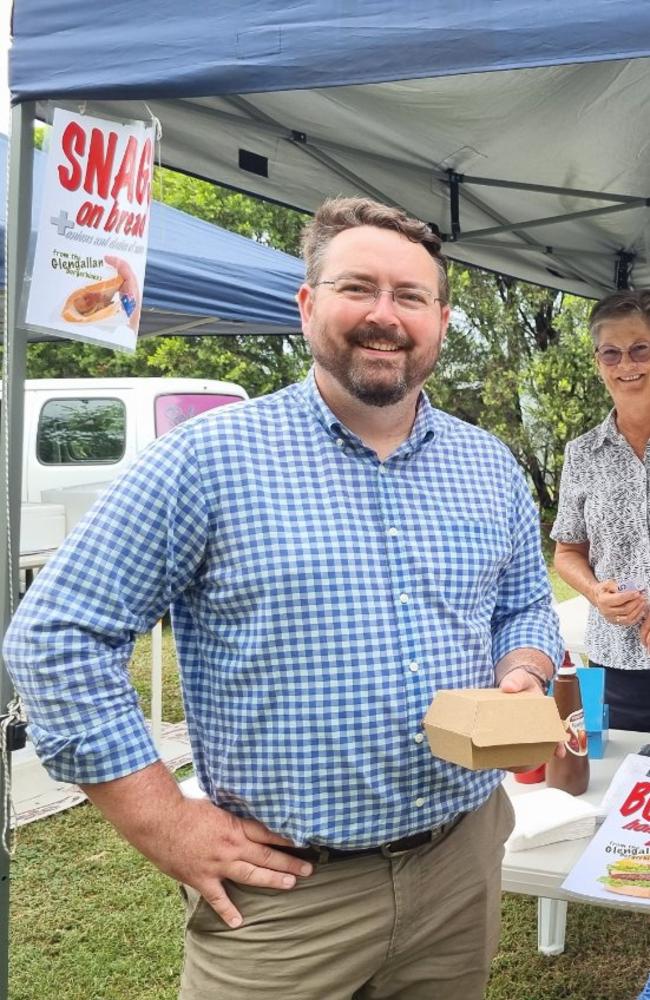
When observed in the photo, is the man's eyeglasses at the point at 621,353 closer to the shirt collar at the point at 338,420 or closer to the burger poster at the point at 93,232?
the shirt collar at the point at 338,420

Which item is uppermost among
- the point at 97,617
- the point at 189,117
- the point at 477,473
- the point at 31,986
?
the point at 189,117

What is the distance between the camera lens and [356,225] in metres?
1.42

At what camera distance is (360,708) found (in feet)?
4.33

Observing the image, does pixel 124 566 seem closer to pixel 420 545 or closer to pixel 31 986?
pixel 420 545

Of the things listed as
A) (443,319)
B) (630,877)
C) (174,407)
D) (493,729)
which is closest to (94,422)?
(174,407)

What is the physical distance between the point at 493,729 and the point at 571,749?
95 cm

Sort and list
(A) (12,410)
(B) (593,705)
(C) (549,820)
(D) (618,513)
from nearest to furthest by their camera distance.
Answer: (C) (549,820) → (A) (12,410) → (B) (593,705) → (D) (618,513)

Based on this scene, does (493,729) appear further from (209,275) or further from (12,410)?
(209,275)

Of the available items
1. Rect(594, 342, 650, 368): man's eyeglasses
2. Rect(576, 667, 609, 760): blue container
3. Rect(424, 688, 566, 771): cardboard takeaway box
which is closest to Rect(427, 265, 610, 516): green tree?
Rect(594, 342, 650, 368): man's eyeglasses

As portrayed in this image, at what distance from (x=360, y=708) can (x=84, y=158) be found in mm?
1408

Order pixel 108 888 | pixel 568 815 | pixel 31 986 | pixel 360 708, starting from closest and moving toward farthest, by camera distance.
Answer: pixel 360 708 → pixel 568 815 → pixel 31 986 → pixel 108 888

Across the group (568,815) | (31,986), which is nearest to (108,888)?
(31,986)

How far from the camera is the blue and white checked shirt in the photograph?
121 centimetres

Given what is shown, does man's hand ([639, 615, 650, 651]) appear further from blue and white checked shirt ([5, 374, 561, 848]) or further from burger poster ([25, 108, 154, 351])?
burger poster ([25, 108, 154, 351])
